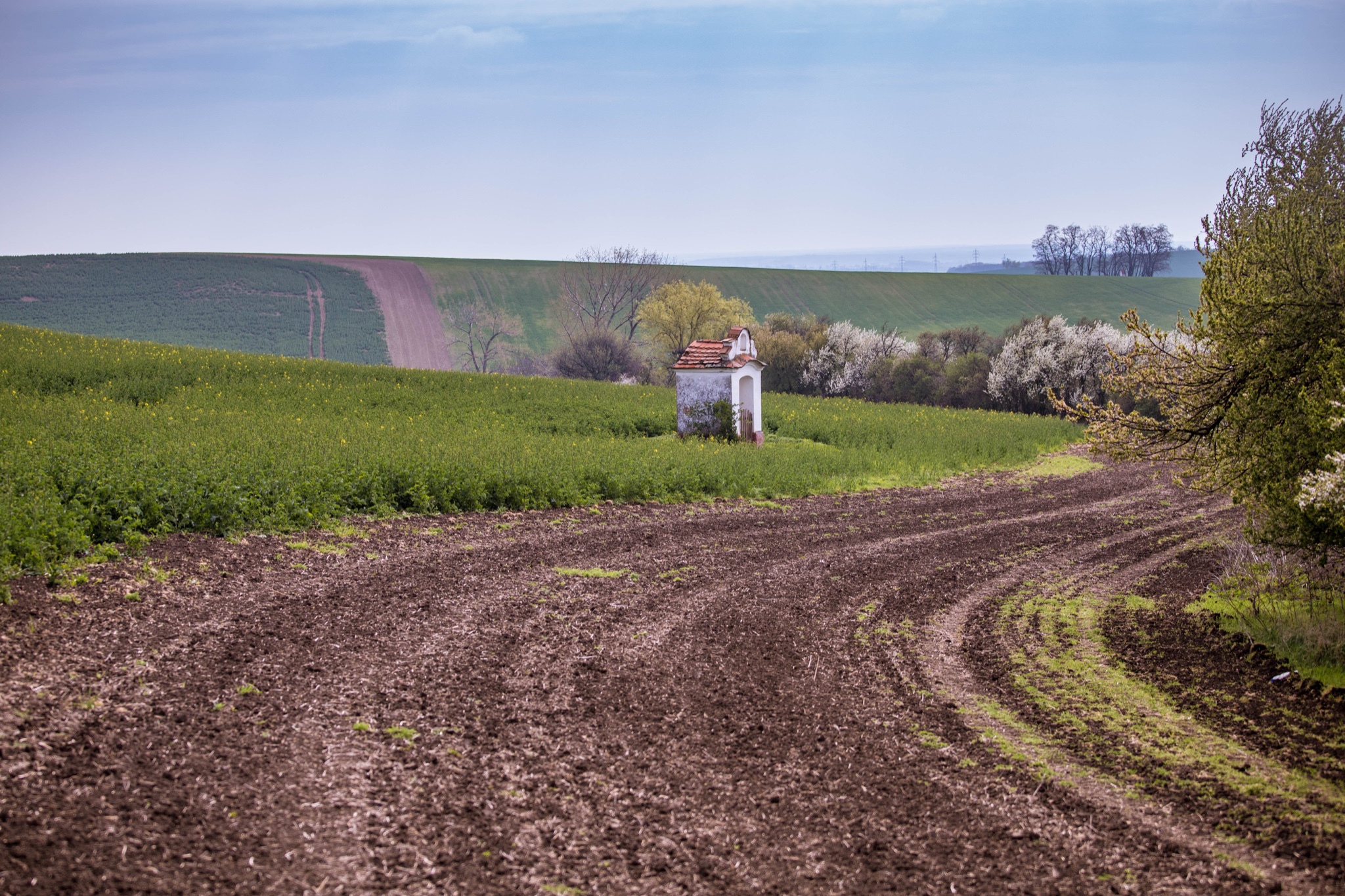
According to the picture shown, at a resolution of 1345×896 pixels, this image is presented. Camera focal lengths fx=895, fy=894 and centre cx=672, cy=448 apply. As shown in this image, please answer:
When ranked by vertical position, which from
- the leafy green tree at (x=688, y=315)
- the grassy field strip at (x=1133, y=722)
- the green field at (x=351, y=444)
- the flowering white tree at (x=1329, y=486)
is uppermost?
the leafy green tree at (x=688, y=315)

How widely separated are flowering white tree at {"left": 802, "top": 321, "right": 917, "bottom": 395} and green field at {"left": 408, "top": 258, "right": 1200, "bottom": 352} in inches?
1416

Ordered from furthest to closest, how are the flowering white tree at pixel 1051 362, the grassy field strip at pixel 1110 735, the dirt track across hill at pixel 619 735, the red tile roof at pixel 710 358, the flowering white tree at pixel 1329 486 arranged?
1. the flowering white tree at pixel 1051 362
2. the red tile roof at pixel 710 358
3. the flowering white tree at pixel 1329 486
4. the grassy field strip at pixel 1110 735
5. the dirt track across hill at pixel 619 735

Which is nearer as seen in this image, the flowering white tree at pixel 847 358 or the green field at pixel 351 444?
the green field at pixel 351 444

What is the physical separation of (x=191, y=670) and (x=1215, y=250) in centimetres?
1196

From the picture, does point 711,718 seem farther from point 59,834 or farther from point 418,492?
point 418,492

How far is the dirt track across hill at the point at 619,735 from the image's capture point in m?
5.02

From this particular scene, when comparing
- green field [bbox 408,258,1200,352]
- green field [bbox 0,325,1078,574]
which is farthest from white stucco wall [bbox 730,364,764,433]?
green field [bbox 408,258,1200,352]

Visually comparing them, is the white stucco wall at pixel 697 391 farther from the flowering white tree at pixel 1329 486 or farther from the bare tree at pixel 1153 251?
the bare tree at pixel 1153 251

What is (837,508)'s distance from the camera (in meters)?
19.0

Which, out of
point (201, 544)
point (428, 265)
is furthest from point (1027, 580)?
point (428, 265)

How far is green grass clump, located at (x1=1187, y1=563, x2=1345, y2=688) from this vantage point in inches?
335

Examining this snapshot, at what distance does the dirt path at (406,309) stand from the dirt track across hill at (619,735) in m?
63.8

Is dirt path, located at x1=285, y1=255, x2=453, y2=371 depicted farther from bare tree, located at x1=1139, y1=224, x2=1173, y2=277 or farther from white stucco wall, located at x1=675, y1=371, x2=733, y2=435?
bare tree, located at x1=1139, y1=224, x2=1173, y2=277

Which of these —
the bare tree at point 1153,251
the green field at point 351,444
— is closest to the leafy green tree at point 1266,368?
the green field at point 351,444
